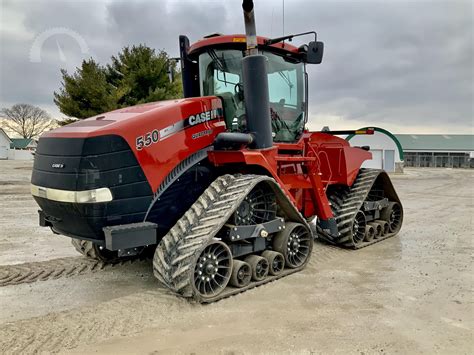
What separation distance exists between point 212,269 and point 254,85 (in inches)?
87.8

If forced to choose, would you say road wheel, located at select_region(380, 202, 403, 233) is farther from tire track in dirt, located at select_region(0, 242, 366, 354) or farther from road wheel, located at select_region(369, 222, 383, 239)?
tire track in dirt, located at select_region(0, 242, 366, 354)

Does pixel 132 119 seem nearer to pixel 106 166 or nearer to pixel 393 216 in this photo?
pixel 106 166

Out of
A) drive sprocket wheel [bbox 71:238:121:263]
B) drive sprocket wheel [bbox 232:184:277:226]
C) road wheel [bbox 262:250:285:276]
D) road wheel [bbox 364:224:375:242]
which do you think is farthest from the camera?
road wheel [bbox 364:224:375:242]

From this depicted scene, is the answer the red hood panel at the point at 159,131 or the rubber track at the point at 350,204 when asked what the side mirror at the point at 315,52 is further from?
the rubber track at the point at 350,204

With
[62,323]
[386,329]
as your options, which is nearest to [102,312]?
[62,323]

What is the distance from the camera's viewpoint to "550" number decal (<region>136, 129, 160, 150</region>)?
4.21 m

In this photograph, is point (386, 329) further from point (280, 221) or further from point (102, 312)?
point (102, 312)

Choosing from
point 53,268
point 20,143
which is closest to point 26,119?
point 20,143

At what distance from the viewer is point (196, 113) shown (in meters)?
4.89

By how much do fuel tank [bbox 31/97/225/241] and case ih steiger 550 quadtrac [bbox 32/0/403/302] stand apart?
11 millimetres

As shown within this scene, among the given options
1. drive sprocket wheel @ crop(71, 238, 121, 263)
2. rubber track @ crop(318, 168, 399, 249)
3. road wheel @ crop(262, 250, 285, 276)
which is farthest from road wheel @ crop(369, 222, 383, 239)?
drive sprocket wheel @ crop(71, 238, 121, 263)

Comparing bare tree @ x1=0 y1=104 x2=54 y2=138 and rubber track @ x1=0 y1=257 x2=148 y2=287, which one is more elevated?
bare tree @ x1=0 y1=104 x2=54 y2=138

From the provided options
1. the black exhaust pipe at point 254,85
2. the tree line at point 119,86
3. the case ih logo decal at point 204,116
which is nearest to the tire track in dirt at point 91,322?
the case ih logo decal at point 204,116

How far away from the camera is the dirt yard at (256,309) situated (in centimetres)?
348
